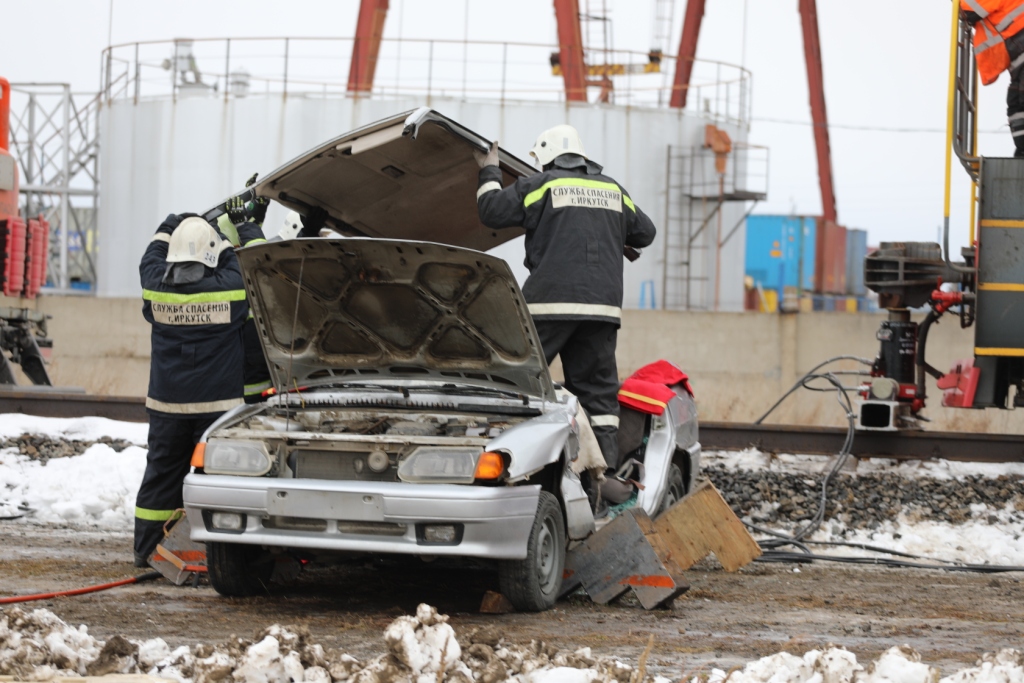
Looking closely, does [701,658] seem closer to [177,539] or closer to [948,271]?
[177,539]

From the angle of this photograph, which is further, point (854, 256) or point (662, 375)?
point (854, 256)

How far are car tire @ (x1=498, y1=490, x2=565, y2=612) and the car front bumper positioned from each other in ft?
0.35

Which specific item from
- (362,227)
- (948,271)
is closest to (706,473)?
(948,271)

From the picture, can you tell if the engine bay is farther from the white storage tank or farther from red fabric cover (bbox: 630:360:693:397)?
the white storage tank

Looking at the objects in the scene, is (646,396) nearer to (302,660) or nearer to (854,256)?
(302,660)

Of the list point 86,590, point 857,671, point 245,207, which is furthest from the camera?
point 245,207

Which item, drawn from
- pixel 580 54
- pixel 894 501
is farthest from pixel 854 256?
pixel 894 501

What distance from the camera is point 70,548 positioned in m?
7.02

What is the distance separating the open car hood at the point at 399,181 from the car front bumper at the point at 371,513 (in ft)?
5.82

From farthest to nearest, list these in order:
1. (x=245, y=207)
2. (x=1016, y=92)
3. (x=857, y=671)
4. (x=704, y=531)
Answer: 1. (x=1016, y=92)
2. (x=245, y=207)
3. (x=704, y=531)
4. (x=857, y=671)

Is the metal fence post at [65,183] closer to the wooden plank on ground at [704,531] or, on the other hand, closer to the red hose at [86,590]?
the red hose at [86,590]

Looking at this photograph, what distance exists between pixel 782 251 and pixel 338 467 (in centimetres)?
3149

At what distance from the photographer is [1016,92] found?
8.45 meters

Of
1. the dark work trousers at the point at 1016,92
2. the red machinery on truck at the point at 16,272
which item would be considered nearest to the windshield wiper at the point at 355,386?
the dark work trousers at the point at 1016,92
